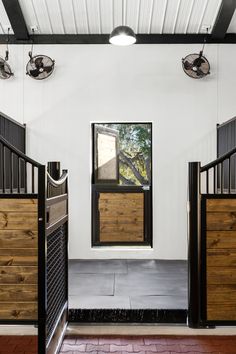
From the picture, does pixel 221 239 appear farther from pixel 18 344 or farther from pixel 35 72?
pixel 35 72

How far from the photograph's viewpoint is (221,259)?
3002 mm

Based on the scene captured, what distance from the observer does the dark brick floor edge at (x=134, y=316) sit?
10.7 ft

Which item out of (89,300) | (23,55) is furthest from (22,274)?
(23,55)

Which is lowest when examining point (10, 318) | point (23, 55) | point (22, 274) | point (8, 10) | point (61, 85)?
point (10, 318)

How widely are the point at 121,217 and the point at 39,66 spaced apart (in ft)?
8.34

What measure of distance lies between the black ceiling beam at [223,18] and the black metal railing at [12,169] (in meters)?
3.18

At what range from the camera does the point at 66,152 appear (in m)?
5.54

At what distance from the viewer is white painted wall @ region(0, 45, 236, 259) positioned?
5504 millimetres

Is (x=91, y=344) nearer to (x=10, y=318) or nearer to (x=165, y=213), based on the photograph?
(x=10, y=318)

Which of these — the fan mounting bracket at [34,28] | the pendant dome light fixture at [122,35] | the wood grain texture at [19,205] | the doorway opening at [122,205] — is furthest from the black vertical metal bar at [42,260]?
the fan mounting bracket at [34,28]

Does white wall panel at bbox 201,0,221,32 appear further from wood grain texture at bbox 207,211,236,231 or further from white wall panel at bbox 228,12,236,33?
wood grain texture at bbox 207,211,236,231

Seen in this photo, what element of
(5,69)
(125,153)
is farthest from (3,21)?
(125,153)

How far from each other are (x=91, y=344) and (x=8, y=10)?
4.16 metres

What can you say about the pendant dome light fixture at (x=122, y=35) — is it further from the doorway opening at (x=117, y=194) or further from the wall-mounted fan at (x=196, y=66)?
the doorway opening at (x=117, y=194)
